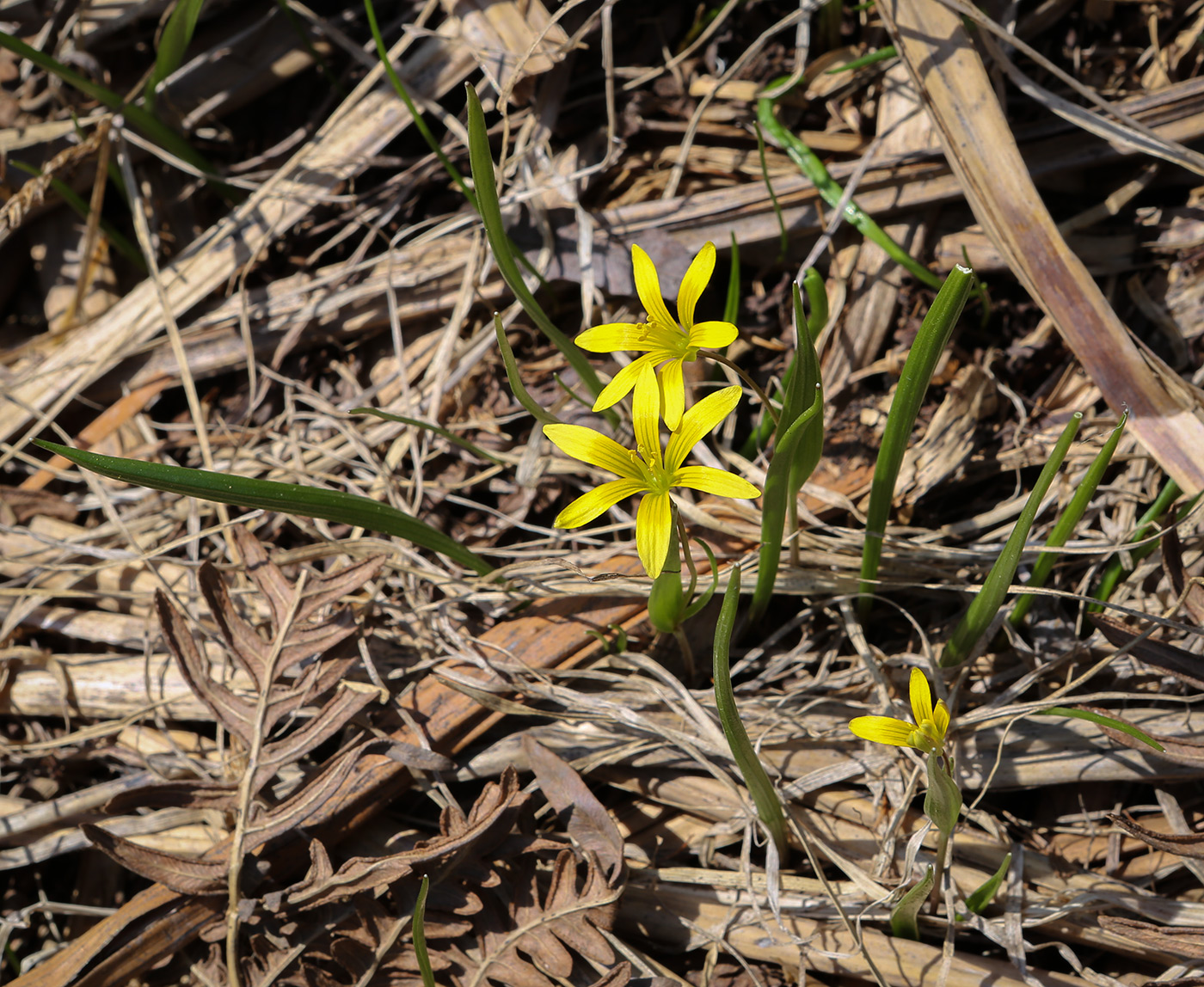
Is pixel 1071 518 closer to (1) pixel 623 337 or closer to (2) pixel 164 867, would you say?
(1) pixel 623 337

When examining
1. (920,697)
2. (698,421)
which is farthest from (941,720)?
(698,421)

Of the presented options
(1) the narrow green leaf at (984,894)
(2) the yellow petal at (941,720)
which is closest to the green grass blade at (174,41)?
(2) the yellow petal at (941,720)

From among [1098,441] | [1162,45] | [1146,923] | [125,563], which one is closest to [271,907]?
[125,563]

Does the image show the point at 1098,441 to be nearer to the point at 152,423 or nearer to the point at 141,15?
the point at 152,423

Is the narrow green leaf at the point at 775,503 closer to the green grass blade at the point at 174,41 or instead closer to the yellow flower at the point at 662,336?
the yellow flower at the point at 662,336

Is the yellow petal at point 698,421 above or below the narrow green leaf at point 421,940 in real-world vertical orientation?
above

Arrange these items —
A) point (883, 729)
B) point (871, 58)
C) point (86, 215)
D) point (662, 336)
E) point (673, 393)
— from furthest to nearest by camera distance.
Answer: point (86, 215) → point (871, 58) → point (662, 336) → point (673, 393) → point (883, 729)
